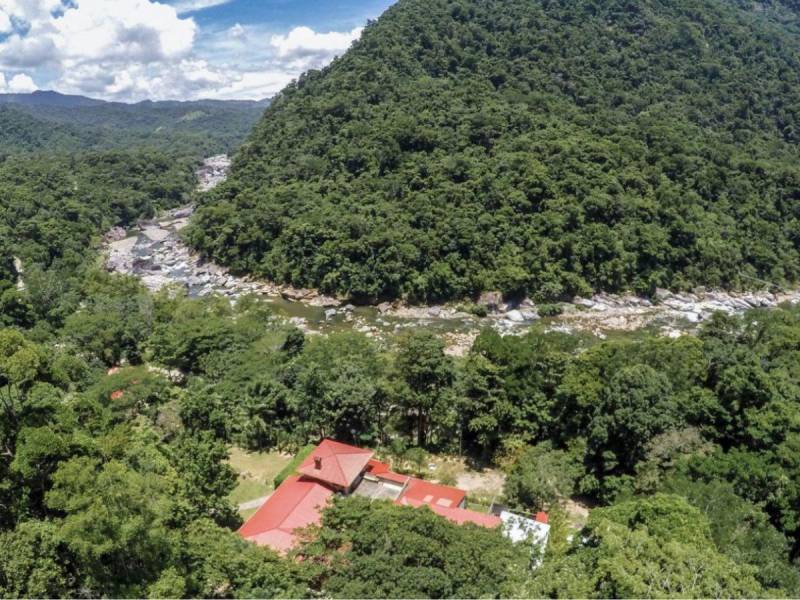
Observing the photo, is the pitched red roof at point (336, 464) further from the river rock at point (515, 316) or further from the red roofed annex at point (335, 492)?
the river rock at point (515, 316)

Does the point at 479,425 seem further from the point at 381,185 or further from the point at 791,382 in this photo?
the point at 381,185

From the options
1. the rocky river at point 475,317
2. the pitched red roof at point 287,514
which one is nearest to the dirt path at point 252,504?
the pitched red roof at point 287,514

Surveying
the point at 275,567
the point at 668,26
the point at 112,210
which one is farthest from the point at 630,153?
the point at 112,210

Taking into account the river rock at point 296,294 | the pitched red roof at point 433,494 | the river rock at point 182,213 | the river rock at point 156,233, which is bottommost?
the pitched red roof at point 433,494

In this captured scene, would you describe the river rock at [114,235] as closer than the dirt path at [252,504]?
No

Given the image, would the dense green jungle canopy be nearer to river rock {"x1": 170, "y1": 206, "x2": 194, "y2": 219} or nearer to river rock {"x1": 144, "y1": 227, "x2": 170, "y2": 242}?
river rock {"x1": 170, "y1": 206, "x2": 194, "y2": 219}

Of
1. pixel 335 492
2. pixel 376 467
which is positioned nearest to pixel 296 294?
pixel 376 467

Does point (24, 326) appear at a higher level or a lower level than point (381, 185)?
lower
